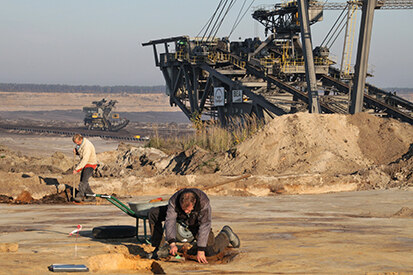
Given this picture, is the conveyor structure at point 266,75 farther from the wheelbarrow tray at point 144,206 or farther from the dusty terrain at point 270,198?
the wheelbarrow tray at point 144,206

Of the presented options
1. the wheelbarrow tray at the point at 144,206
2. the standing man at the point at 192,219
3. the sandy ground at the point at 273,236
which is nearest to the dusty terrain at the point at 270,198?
the sandy ground at the point at 273,236

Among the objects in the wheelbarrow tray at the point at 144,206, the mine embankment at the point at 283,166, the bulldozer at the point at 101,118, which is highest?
the wheelbarrow tray at the point at 144,206

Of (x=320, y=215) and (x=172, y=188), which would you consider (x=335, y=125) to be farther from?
(x=320, y=215)

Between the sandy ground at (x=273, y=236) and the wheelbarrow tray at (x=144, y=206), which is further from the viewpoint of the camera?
the wheelbarrow tray at (x=144, y=206)

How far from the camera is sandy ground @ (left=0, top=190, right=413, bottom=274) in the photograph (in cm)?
741

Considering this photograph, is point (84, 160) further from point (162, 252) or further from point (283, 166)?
point (283, 166)

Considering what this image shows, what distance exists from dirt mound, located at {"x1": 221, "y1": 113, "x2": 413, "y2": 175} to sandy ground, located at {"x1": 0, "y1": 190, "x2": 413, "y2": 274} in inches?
183

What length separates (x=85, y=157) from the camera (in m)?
14.5

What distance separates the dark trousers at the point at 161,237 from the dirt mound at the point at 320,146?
1134 cm

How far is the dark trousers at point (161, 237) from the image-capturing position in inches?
321

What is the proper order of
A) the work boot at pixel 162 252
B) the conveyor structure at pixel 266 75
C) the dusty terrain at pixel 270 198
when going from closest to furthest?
the dusty terrain at pixel 270 198, the work boot at pixel 162 252, the conveyor structure at pixel 266 75

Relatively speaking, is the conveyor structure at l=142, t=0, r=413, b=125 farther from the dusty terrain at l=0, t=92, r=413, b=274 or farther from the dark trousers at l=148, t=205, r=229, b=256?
the dark trousers at l=148, t=205, r=229, b=256

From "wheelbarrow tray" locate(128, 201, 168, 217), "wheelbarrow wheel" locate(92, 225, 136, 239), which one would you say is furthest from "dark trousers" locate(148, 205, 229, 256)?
"wheelbarrow wheel" locate(92, 225, 136, 239)

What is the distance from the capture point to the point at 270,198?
52.0ft
